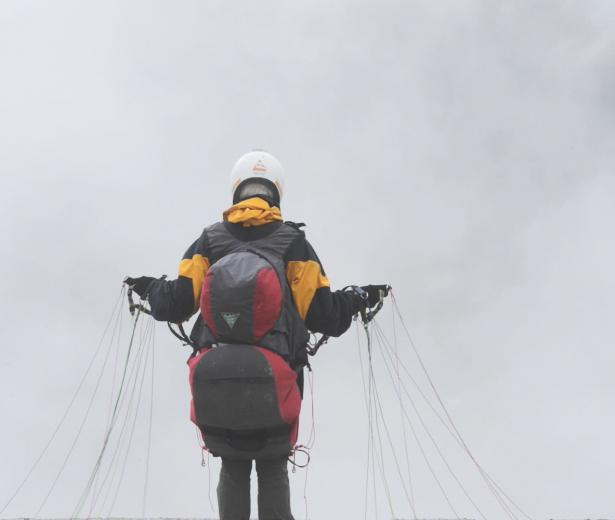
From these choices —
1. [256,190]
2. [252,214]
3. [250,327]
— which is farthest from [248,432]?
[256,190]

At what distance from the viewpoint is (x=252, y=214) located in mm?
5203

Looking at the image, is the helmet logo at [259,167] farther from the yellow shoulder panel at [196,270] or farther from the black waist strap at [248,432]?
the black waist strap at [248,432]

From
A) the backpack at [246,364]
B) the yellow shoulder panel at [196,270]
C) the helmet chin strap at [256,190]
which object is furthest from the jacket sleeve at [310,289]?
the helmet chin strap at [256,190]

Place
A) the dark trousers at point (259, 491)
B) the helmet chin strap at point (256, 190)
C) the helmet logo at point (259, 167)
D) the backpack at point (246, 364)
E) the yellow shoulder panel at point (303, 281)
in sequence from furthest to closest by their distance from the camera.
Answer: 1. the helmet logo at point (259, 167)
2. the helmet chin strap at point (256, 190)
3. the yellow shoulder panel at point (303, 281)
4. the dark trousers at point (259, 491)
5. the backpack at point (246, 364)

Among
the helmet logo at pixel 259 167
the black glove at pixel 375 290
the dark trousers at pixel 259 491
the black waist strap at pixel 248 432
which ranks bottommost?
the dark trousers at pixel 259 491

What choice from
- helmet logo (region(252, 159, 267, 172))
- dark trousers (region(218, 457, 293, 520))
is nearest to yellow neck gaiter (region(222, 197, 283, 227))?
helmet logo (region(252, 159, 267, 172))

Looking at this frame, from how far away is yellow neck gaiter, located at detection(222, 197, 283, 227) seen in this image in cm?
523

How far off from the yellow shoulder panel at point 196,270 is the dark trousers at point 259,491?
56.4 inches

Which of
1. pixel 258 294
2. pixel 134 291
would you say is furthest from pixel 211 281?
pixel 134 291

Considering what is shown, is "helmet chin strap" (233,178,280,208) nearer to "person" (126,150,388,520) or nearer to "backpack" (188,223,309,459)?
"person" (126,150,388,520)

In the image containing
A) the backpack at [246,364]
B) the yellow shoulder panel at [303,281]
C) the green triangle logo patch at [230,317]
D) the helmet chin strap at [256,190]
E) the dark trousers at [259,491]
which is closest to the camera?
the backpack at [246,364]

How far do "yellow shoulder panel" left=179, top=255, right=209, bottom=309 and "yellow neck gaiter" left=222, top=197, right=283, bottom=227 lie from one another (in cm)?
45

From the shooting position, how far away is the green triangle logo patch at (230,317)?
15.0 ft

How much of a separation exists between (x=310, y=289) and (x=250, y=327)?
0.69 m
